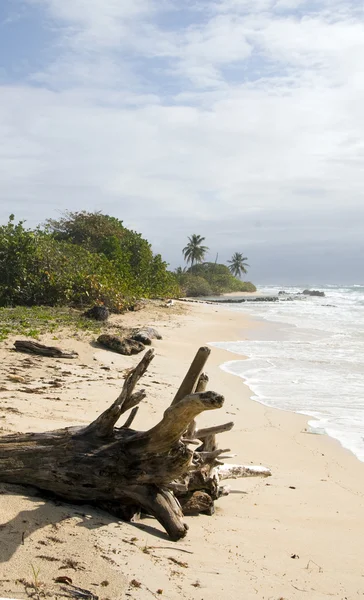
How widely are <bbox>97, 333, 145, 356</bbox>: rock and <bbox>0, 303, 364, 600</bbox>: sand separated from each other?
14.9 ft

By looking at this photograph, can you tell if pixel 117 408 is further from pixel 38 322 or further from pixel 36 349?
pixel 38 322

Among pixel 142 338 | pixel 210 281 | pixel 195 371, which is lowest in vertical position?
pixel 142 338

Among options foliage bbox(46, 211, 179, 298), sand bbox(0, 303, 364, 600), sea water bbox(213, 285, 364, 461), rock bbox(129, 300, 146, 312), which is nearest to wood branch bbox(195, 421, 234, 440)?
sand bbox(0, 303, 364, 600)

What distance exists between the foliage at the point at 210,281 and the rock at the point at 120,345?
1944 inches

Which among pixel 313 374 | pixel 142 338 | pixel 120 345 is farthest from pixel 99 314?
pixel 313 374

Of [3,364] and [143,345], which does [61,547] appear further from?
[143,345]

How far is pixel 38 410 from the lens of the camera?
7.62 meters

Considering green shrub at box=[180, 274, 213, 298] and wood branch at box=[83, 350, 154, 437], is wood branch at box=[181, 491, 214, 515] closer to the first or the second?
wood branch at box=[83, 350, 154, 437]

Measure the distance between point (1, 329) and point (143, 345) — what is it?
3.57m

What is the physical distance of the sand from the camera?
11.6ft

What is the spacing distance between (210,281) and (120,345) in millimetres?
64599

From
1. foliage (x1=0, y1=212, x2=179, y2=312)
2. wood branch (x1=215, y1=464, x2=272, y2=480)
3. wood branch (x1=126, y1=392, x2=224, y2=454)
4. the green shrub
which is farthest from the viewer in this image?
the green shrub

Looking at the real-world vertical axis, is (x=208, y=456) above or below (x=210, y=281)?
below

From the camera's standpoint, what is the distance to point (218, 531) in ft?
15.9
